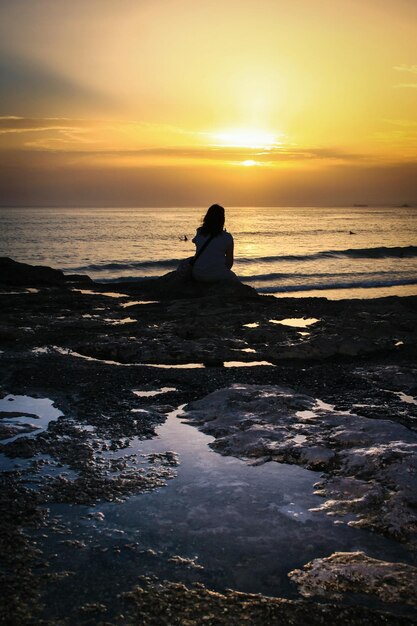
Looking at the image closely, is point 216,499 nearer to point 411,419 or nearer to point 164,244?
point 411,419

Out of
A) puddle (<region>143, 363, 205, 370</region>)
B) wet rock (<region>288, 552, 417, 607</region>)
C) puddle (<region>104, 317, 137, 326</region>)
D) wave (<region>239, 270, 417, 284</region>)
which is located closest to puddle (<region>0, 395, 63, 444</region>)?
puddle (<region>143, 363, 205, 370</region>)

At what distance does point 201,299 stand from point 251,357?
3600 mm

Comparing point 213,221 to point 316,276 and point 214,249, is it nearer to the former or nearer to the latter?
point 214,249

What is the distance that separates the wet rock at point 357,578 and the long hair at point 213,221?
8.41 metres

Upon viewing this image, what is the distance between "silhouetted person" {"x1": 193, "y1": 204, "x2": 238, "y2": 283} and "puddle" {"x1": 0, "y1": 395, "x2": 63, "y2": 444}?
6.24 meters

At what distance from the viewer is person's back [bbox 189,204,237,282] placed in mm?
10625

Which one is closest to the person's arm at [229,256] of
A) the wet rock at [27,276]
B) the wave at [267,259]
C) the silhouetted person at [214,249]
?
the silhouetted person at [214,249]

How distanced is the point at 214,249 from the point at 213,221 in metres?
0.55

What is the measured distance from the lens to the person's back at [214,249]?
10625mm

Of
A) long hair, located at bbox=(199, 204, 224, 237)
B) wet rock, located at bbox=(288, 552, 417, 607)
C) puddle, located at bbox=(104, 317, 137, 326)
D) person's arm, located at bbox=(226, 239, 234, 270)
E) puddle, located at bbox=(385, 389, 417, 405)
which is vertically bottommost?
wet rock, located at bbox=(288, 552, 417, 607)

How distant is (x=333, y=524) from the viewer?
3.03 metres

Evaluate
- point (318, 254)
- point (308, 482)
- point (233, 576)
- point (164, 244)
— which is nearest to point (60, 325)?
point (308, 482)

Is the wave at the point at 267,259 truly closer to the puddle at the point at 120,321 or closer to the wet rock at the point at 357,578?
the puddle at the point at 120,321

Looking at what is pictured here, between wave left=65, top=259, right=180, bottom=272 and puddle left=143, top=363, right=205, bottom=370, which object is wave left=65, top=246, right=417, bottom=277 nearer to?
wave left=65, top=259, right=180, bottom=272
